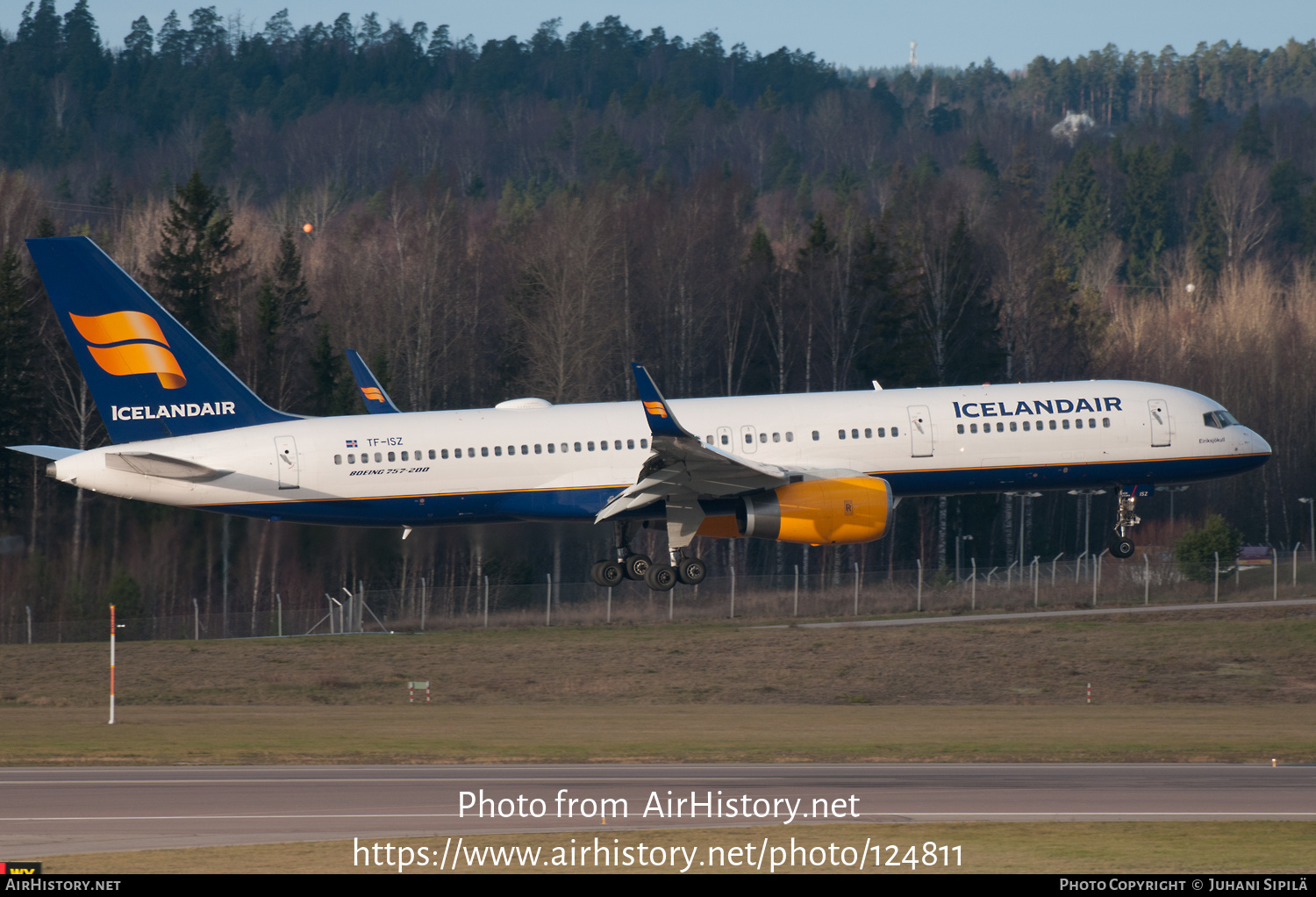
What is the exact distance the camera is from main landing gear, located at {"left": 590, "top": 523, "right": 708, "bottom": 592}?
45031 mm

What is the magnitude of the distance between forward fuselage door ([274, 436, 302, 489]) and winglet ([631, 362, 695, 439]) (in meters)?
10.1

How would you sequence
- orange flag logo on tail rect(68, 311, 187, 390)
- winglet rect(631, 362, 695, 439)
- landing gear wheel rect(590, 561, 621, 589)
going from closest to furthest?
winglet rect(631, 362, 695, 439) → orange flag logo on tail rect(68, 311, 187, 390) → landing gear wheel rect(590, 561, 621, 589)

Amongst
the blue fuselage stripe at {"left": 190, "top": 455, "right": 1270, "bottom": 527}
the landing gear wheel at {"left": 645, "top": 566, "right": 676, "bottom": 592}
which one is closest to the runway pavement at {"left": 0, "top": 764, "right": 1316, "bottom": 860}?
the landing gear wheel at {"left": 645, "top": 566, "right": 676, "bottom": 592}

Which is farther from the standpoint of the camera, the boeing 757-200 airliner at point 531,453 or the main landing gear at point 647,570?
the main landing gear at point 647,570

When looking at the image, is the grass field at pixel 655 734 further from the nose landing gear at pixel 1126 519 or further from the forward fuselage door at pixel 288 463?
the forward fuselage door at pixel 288 463

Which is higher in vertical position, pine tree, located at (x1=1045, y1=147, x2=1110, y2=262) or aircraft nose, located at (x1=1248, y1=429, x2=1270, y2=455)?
pine tree, located at (x1=1045, y1=147, x2=1110, y2=262)

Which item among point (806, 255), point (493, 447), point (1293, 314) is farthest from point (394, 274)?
point (1293, 314)

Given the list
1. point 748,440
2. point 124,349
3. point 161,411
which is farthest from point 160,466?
point 748,440

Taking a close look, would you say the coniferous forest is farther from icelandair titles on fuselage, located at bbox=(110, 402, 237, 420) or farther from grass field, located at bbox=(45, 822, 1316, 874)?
grass field, located at bbox=(45, 822, 1316, 874)

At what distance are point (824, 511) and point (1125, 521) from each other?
34.5 feet

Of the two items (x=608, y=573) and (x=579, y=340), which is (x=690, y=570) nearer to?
(x=608, y=573)

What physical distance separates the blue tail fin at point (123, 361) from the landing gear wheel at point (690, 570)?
11.8 metres

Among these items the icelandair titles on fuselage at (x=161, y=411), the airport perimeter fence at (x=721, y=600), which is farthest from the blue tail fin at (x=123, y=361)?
the airport perimeter fence at (x=721, y=600)

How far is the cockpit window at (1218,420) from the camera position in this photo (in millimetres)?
49013
